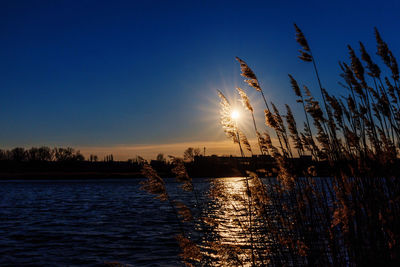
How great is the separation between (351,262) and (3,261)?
31.6ft

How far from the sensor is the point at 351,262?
4695 mm

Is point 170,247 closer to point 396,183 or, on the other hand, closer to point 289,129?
point 289,129

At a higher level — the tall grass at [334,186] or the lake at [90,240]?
the tall grass at [334,186]

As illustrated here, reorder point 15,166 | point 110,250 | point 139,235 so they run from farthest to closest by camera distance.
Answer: point 15,166 < point 139,235 < point 110,250

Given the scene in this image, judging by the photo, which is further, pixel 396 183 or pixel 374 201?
pixel 396 183

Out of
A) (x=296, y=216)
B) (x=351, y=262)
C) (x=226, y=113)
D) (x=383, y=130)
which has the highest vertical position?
(x=226, y=113)

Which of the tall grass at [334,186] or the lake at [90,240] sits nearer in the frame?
the tall grass at [334,186]

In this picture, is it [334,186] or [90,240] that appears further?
[90,240]

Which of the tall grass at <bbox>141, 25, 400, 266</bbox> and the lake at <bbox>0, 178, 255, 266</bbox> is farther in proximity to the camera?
the lake at <bbox>0, 178, 255, 266</bbox>

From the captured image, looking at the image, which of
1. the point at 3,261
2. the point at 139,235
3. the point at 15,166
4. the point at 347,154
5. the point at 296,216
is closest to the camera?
the point at 296,216

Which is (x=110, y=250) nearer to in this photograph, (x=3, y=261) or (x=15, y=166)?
Answer: (x=3, y=261)

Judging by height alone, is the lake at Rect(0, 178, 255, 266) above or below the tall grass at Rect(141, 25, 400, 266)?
below

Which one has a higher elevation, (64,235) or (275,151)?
(275,151)

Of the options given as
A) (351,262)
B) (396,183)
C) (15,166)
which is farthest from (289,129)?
(15,166)
